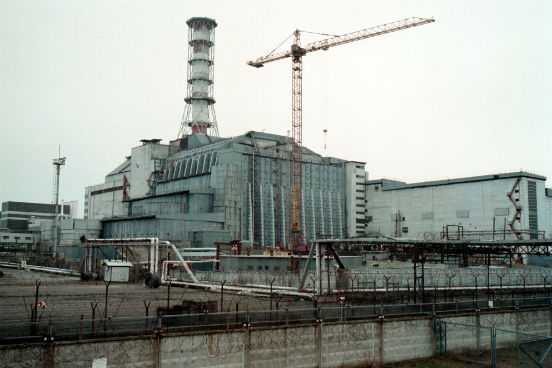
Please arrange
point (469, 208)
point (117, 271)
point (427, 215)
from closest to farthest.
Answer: point (117, 271) → point (469, 208) → point (427, 215)

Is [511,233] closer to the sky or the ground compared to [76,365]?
closer to the sky

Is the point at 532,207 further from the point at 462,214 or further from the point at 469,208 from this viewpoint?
the point at 462,214

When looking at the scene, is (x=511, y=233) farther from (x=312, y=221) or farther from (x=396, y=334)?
(x=396, y=334)

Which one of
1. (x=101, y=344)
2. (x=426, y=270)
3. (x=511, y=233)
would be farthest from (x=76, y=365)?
(x=511, y=233)

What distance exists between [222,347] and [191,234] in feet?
214

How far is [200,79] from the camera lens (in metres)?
138

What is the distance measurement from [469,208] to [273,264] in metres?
44.4

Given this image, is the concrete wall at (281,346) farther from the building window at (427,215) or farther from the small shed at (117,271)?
the building window at (427,215)

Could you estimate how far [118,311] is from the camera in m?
31.5

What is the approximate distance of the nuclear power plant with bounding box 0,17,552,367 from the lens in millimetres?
24438

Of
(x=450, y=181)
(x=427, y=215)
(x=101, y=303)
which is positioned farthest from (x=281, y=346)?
(x=427, y=215)

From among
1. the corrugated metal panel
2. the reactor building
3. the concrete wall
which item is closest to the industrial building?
the reactor building

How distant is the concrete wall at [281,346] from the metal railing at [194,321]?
43 centimetres

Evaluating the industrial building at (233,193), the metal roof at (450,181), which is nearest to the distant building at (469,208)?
the metal roof at (450,181)
